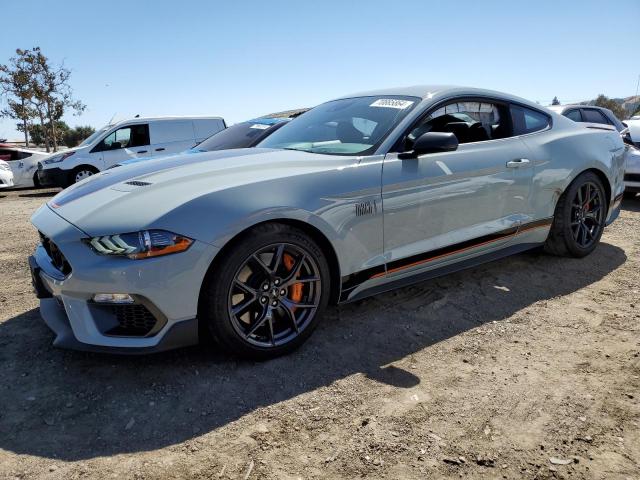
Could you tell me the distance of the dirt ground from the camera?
2.01 metres

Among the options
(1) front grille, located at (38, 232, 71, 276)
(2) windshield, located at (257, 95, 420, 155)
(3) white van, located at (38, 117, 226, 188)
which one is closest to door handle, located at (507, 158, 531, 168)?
(2) windshield, located at (257, 95, 420, 155)

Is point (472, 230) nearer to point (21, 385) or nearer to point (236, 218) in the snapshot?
point (236, 218)

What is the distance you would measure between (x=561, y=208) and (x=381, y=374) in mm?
2523

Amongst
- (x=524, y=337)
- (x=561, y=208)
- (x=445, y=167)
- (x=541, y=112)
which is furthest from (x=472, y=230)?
(x=541, y=112)

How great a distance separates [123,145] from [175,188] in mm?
9900

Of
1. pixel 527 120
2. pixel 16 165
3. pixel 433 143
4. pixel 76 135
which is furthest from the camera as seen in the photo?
pixel 76 135

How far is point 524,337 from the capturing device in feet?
10.2

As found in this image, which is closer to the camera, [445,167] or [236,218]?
[236,218]

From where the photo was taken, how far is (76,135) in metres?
39.4

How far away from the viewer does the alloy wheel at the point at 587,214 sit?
14.4 ft

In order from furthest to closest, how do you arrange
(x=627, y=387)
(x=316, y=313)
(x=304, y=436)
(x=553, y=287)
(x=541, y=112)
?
1. (x=541, y=112)
2. (x=553, y=287)
3. (x=316, y=313)
4. (x=627, y=387)
5. (x=304, y=436)

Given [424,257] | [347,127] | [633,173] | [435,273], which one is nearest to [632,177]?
[633,173]

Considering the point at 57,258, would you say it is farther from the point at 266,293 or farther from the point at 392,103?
the point at 392,103

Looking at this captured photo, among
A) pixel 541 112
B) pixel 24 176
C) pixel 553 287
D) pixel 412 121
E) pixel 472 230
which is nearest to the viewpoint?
pixel 412 121
